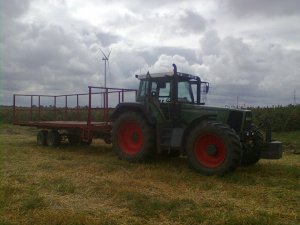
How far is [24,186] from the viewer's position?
8781 mm

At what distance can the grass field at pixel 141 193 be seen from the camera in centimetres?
662

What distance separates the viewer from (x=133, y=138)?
487 inches

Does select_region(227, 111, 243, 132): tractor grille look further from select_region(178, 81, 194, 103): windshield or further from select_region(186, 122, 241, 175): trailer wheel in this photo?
select_region(178, 81, 194, 103): windshield

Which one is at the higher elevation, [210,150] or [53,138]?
[210,150]

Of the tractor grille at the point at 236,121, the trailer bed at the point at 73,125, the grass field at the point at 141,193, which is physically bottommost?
the grass field at the point at 141,193

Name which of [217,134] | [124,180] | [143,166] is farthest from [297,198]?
[143,166]

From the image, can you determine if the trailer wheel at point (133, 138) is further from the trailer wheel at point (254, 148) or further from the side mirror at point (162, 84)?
the trailer wheel at point (254, 148)

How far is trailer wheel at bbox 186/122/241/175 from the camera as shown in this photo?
9.73 m

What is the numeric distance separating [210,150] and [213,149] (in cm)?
9

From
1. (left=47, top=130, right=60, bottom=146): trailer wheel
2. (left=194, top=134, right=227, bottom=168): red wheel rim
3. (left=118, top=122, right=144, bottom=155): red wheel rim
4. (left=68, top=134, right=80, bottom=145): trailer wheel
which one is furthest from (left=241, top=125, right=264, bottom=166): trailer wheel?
(left=47, top=130, right=60, bottom=146): trailer wheel

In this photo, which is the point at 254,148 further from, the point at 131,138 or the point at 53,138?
the point at 53,138

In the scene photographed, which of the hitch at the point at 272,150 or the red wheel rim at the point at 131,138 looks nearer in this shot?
the hitch at the point at 272,150

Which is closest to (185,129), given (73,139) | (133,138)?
(133,138)

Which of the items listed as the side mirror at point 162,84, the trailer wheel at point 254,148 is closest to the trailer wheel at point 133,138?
the side mirror at point 162,84
